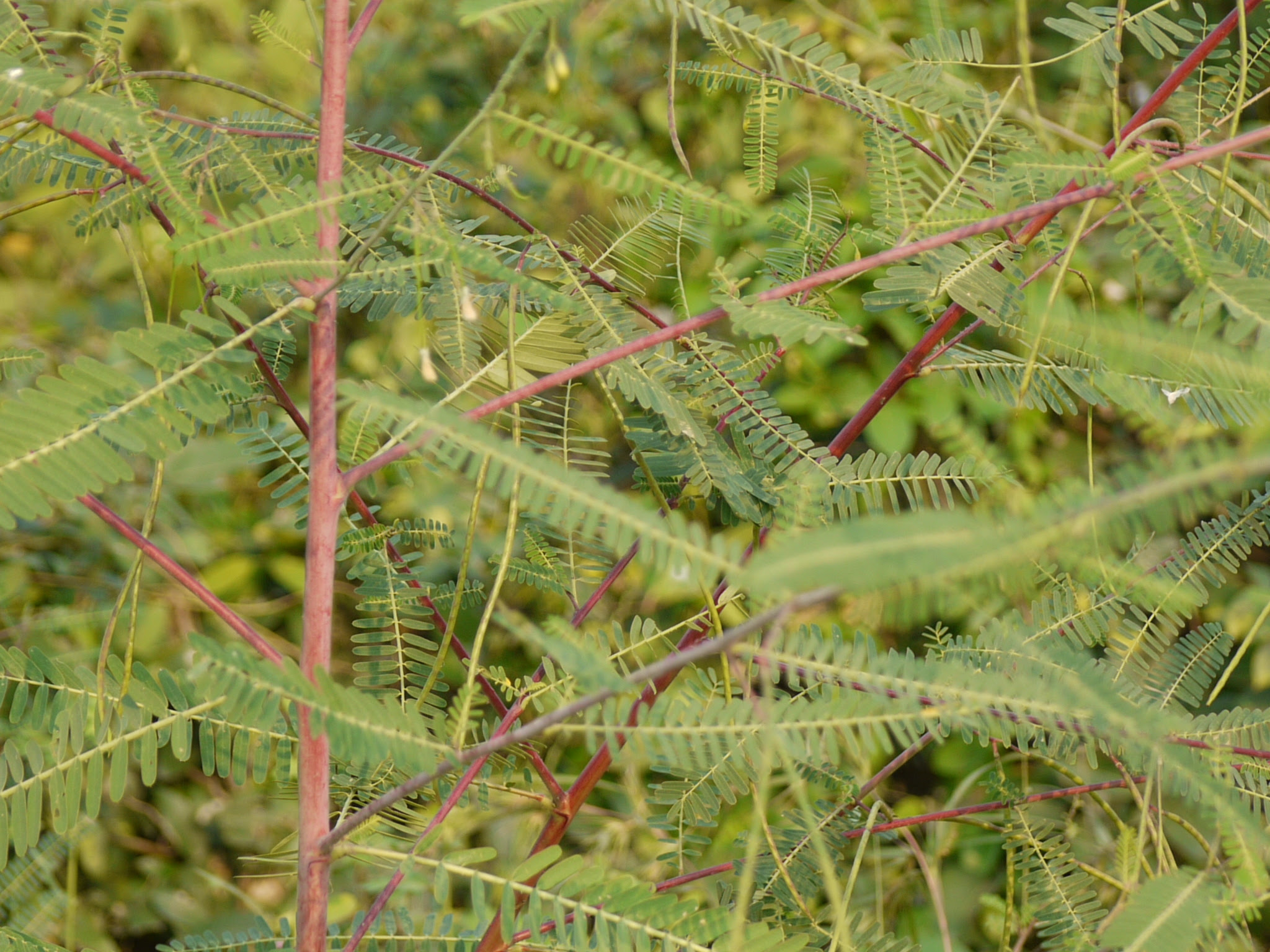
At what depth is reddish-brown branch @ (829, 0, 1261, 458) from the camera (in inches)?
16.3

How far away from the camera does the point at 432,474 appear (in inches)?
34.5

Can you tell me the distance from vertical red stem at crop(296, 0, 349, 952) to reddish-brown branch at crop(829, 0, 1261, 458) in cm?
20

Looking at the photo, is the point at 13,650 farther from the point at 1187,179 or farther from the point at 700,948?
the point at 1187,179

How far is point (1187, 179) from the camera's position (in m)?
0.36

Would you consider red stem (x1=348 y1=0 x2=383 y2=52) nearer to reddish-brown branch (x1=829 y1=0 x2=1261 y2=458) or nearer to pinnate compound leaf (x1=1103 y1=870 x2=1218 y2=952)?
reddish-brown branch (x1=829 y1=0 x2=1261 y2=458)

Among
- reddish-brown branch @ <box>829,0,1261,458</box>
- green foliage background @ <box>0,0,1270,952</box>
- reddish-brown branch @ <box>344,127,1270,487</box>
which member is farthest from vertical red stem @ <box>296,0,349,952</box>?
green foliage background @ <box>0,0,1270,952</box>

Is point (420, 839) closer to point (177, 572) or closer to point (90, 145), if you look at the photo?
point (177, 572)

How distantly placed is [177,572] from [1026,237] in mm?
334

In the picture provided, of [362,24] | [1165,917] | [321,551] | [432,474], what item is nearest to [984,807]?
[1165,917]

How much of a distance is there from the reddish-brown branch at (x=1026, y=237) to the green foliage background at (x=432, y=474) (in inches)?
17.5

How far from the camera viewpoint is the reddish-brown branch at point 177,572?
1.11 ft

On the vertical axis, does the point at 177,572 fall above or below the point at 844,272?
below

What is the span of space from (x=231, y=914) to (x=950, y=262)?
1019 mm

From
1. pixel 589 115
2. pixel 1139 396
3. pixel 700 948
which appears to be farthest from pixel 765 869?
pixel 589 115
